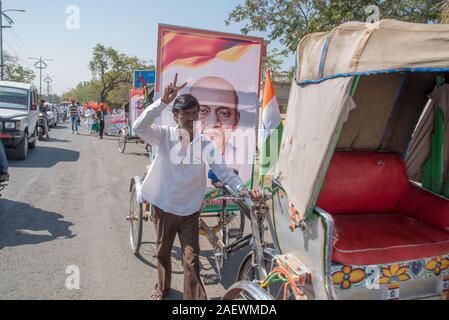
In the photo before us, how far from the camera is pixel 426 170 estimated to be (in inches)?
140

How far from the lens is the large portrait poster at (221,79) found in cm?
411

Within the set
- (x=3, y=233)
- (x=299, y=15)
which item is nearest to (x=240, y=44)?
(x=3, y=233)

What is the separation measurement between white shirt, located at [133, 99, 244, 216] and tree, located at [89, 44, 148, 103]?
34165 mm

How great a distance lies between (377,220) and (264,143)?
2.27 m

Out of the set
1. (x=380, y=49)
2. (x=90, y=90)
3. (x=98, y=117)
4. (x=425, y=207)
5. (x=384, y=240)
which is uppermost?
(x=90, y=90)

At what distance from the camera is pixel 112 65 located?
118ft

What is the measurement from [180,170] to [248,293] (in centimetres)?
118

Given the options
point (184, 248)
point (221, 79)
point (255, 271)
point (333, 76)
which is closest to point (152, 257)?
point (184, 248)

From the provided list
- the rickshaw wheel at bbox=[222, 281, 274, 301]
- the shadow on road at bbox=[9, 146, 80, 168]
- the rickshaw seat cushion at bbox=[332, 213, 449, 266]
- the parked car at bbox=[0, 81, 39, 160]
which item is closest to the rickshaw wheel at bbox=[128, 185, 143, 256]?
the rickshaw wheel at bbox=[222, 281, 274, 301]

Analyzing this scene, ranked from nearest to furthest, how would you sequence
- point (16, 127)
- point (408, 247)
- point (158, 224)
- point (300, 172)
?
point (300, 172) → point (408, 247) → point (158, 224) → point (16, 127)

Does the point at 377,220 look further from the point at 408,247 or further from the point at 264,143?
the point at 264,143

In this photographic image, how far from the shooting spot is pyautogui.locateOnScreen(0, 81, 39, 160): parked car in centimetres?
945

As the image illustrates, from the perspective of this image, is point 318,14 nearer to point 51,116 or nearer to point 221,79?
point 221,79

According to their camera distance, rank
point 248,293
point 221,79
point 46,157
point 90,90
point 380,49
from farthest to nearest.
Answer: point 90,90, point 46,157, point 221,79, point 248,293, point 380,49
